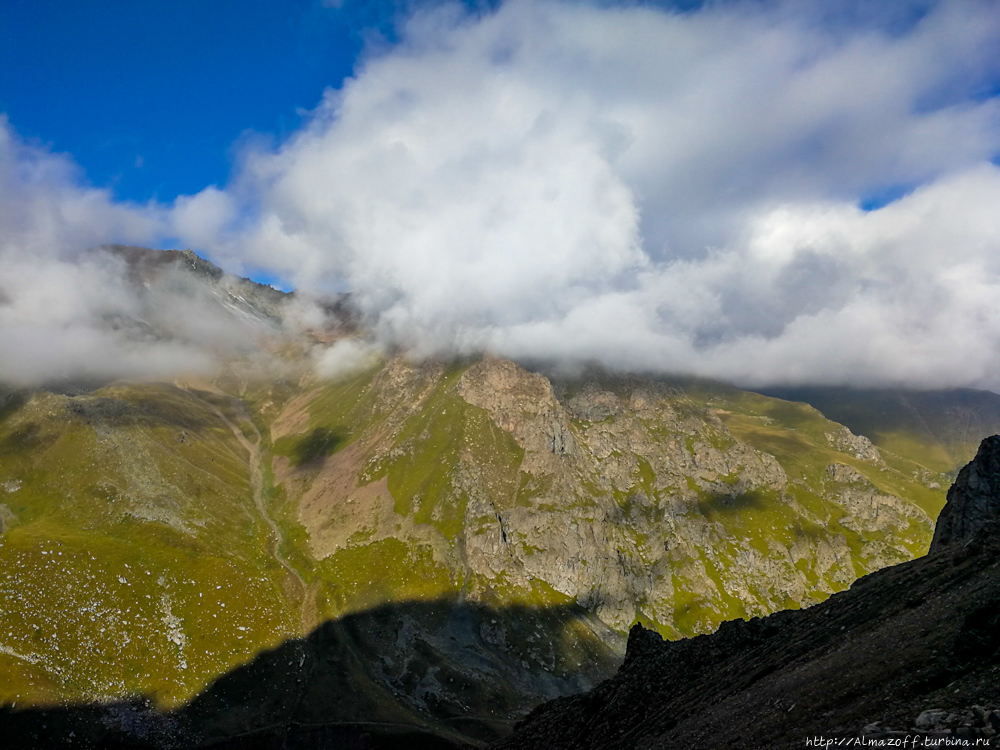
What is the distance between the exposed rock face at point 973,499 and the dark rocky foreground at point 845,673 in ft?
0.77

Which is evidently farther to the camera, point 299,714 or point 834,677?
point 299,714

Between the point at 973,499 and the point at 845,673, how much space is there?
61734 mm

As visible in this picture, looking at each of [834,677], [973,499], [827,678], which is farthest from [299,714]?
[973,499]

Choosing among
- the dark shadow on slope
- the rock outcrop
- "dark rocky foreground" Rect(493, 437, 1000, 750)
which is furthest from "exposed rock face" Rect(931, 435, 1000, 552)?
the dark shadow on slope

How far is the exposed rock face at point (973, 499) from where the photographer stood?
74.5 meters

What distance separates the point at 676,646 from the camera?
250 ft

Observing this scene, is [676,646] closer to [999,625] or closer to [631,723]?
[631,723]

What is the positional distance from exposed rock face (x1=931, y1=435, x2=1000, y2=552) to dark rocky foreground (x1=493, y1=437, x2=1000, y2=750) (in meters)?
0.23

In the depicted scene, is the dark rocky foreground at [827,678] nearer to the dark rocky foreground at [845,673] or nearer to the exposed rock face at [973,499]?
the dark rocky foreground at [845,673]

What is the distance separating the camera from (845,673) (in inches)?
1465

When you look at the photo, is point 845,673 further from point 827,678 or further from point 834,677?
point 827,678

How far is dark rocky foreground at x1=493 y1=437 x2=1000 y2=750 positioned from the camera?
1129 inches

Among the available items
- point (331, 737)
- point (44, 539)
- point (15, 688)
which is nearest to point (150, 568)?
point (44, 539)

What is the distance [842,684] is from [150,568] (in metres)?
225
